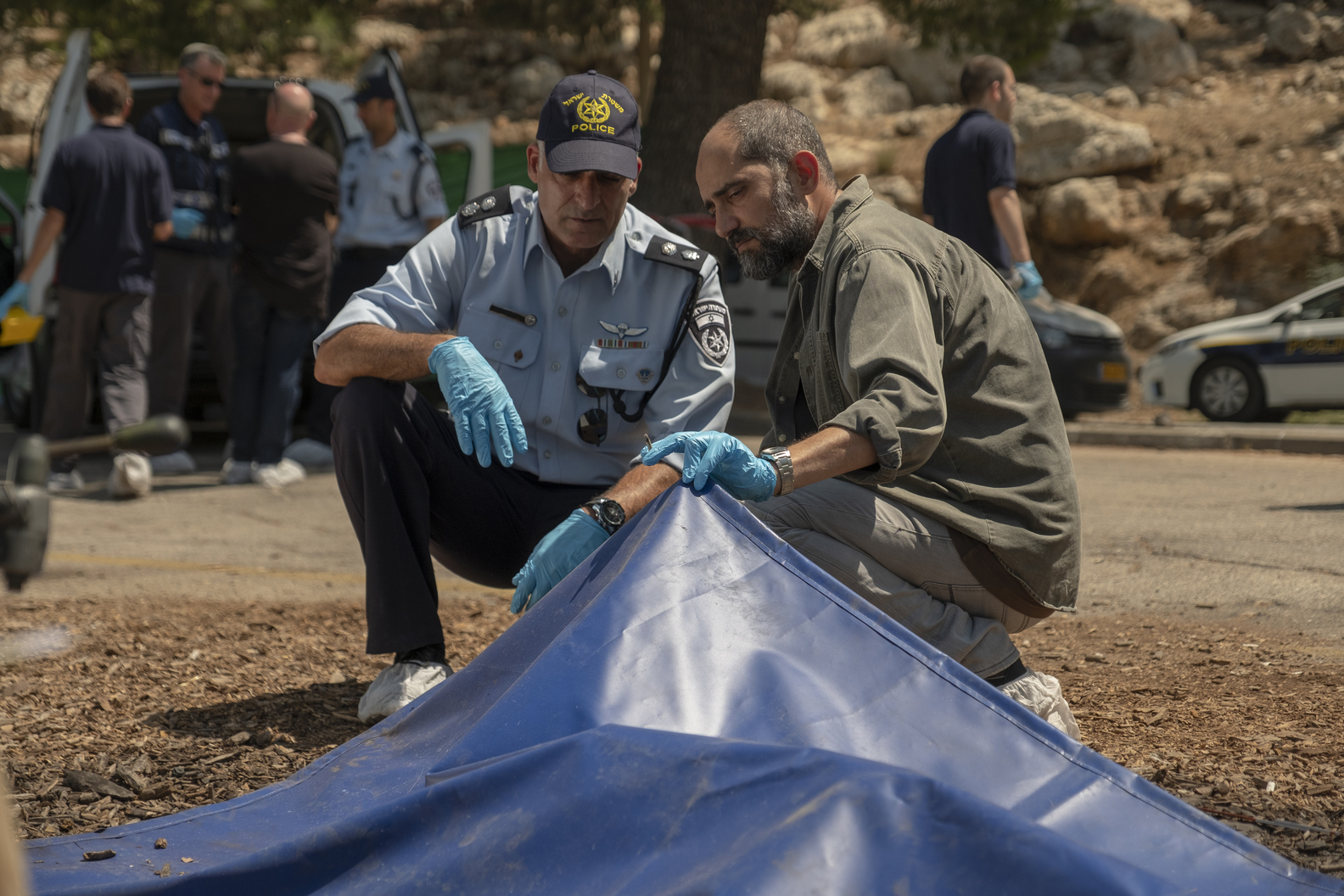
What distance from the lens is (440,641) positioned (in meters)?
3.15

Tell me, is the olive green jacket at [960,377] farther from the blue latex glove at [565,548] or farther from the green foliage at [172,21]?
the green foliage at [172,21]

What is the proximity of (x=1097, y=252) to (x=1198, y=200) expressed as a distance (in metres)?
1.55

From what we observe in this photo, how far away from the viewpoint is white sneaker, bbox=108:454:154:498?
6.66 meters

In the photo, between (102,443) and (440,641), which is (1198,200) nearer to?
(440,641)

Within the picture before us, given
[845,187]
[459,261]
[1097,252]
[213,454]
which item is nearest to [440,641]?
[459,261]

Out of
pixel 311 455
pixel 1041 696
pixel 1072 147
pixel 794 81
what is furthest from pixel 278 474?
pixel 794 81

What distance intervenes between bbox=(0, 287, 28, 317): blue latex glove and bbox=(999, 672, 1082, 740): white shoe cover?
5888 millimetres

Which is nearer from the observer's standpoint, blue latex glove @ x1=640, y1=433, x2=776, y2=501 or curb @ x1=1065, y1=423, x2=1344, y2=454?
blue latex glove @ x1=640, y1=433, x2=776, y2=501

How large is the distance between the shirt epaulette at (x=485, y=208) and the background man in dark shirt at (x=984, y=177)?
365 centimetres

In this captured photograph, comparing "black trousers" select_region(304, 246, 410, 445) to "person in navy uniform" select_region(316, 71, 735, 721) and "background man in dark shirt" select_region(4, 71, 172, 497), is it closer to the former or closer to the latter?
"background man in dark shirt" select_region(4, 71, 172, 497)

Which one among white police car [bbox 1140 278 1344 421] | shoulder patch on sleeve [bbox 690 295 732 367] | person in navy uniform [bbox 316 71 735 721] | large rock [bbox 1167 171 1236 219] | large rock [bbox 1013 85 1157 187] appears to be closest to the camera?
person in navy uniform [bbox 316 71 735 721]

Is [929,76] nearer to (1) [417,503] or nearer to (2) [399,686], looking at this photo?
(1) [417,503]

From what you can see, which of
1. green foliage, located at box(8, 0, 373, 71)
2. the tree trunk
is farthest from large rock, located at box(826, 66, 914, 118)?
the tree trunk

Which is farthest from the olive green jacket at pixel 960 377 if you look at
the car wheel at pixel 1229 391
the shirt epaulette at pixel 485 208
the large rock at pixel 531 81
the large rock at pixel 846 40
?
the large rock at pixel 531 81
